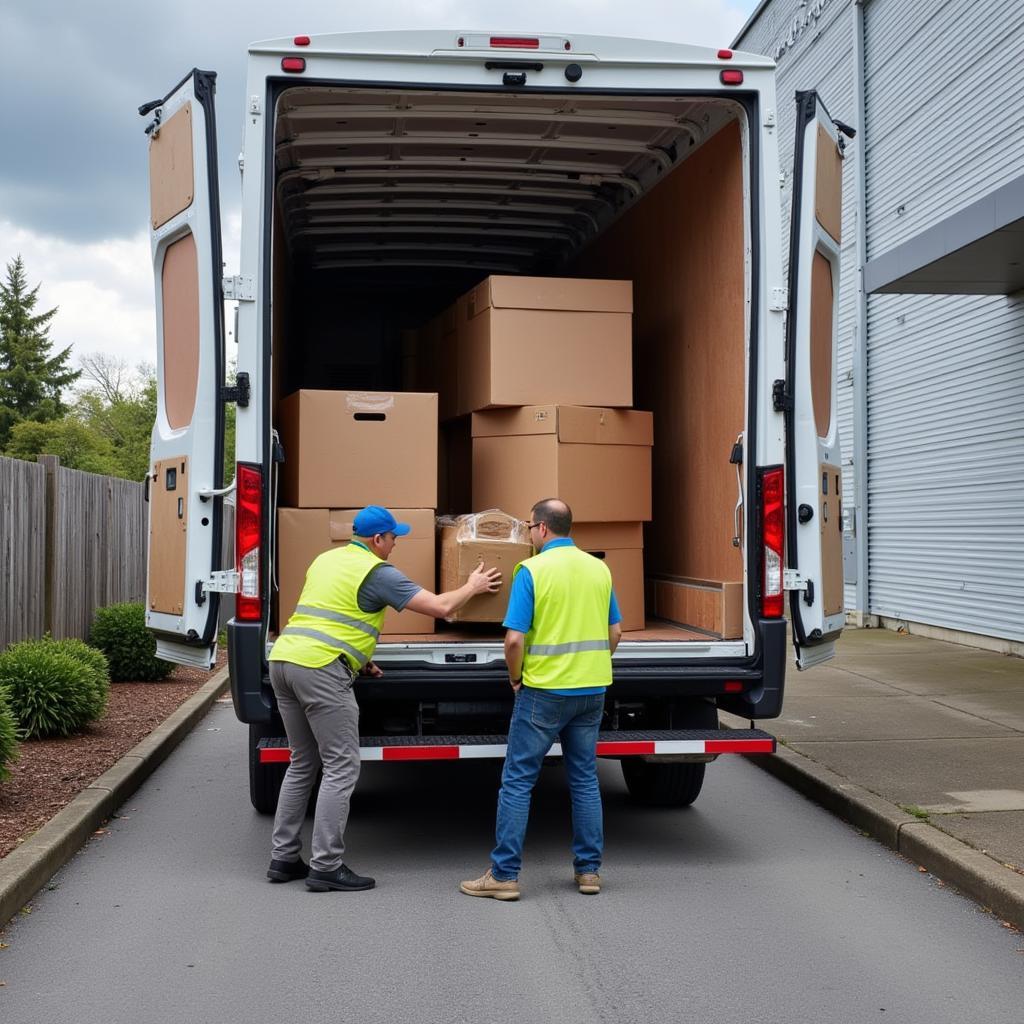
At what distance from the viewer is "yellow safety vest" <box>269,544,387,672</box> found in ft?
17.5

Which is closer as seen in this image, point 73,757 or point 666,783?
point 666,783

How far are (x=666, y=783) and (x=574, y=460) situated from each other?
6.13ft

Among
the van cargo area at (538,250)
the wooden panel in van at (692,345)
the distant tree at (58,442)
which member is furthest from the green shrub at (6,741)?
the distant tree at (58,442)

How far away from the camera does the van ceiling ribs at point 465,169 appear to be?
6.33 m

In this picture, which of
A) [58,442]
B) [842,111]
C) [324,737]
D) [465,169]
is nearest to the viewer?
[324,737]

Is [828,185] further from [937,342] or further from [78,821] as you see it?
[937,342]

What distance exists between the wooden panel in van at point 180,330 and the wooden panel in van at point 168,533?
231 mm

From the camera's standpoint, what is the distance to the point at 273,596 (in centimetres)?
631

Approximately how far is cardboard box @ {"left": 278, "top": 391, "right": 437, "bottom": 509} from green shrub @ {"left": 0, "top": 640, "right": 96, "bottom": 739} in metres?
3.00

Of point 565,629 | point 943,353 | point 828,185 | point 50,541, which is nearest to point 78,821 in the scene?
point 565,629

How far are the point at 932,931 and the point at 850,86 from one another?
46.7 ft

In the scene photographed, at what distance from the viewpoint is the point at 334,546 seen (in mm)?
6082

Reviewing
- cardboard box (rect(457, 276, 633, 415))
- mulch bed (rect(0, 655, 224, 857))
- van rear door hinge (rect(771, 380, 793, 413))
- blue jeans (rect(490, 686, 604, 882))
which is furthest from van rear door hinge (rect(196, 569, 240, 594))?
van rear door hinge (rect(771, 380, 793, 413))

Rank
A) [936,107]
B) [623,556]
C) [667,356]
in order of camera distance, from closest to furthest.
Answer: [623,556] → [667,356] → [936,107]
